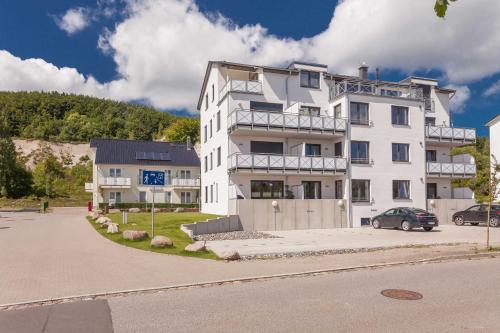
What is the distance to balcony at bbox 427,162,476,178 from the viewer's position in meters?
33.0

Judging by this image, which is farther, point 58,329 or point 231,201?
point 231,201

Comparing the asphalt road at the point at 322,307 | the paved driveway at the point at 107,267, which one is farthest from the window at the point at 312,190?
the asphalt road at the point at 322,307

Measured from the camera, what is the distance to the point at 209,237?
71.3 ft

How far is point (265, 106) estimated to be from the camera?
31.4 meters

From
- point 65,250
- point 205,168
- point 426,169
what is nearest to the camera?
point 65,250

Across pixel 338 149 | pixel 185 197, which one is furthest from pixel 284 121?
pixel 185 197

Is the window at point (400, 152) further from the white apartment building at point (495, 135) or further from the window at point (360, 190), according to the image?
the white apartment building at point (495, 135)

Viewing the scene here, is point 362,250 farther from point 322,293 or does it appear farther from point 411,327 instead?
point 411,327

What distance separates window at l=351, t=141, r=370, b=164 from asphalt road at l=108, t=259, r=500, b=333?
20.3 m

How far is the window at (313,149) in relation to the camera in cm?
3159

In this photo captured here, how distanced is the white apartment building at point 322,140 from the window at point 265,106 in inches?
2.9

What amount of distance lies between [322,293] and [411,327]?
8.32 feet

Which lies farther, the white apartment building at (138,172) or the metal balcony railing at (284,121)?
the white apartment building at (138,172)

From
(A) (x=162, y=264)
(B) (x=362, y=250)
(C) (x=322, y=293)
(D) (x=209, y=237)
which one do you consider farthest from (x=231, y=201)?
(C) (x=322, y=293)
